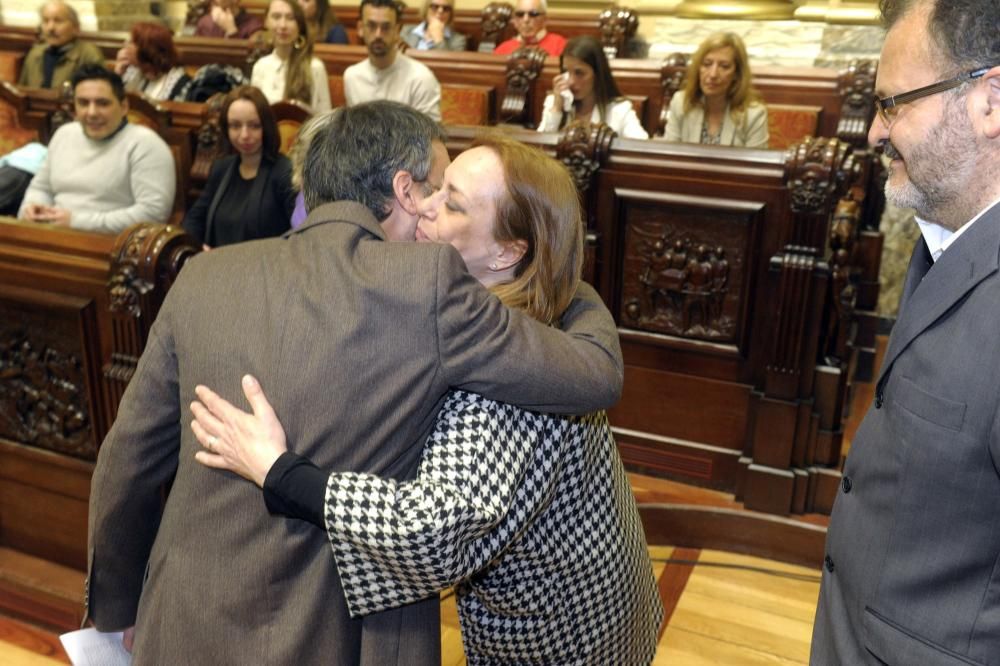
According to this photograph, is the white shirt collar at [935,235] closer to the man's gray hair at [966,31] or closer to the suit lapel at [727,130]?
the man's gray hair at [966,31]

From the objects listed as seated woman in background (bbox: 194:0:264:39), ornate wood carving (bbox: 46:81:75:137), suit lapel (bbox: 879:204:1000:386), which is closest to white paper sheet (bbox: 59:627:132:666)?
suit lapel (bbox: 879:204:1000:386)

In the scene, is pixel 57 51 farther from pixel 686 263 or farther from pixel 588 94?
pixel 686 263

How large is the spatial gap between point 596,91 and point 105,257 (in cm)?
240

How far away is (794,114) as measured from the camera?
13.7 feet

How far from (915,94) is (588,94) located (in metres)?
2.91

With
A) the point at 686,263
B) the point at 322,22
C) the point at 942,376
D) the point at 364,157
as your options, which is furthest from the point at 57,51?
the point at 942,376

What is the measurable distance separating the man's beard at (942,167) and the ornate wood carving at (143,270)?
130cm

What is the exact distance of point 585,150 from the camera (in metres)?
2.90

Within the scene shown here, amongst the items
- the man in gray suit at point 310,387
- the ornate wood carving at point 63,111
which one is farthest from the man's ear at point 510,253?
the ornate wood carving at point 63,111

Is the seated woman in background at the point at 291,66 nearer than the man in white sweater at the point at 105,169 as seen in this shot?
No

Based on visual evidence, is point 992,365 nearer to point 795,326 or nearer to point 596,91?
point 795,326

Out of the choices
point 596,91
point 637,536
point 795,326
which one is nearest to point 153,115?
point 596,91

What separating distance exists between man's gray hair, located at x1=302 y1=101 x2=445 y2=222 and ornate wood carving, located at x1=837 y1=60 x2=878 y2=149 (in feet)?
10.2

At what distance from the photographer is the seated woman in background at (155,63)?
14.6 feet
